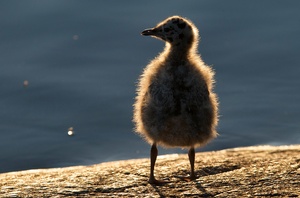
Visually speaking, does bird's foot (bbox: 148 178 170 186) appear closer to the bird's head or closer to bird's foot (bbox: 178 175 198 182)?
bird's foot (bbox: 178 175 198 182)

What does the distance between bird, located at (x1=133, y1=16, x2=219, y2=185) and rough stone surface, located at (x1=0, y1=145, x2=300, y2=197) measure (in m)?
0.37

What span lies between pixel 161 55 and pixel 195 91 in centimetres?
93

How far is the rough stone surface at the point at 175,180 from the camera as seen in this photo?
748 cm

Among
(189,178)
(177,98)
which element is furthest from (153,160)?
(177,98)

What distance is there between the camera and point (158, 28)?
8539 millimetres

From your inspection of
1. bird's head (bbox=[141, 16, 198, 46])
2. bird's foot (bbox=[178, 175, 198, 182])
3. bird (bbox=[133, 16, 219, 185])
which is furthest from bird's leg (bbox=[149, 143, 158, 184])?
bird's head (bbox=[141, 16, 198, 46])

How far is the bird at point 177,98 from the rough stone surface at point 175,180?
1.21ft

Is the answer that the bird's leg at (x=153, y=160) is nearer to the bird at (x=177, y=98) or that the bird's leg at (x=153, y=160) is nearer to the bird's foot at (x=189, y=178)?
the bird at (x=177, y=98)

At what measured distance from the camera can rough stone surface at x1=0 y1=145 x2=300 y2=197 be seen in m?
7.48

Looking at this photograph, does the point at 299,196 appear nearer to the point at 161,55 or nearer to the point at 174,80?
the point at 174,80

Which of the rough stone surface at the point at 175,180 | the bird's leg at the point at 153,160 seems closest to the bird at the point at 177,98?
the bird's leg at the point at 153,160

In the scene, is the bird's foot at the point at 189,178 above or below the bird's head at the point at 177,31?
below

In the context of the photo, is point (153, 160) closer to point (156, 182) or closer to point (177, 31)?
point (156, 182)

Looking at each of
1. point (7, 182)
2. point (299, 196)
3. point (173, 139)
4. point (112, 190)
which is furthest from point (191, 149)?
point (7, 182)
